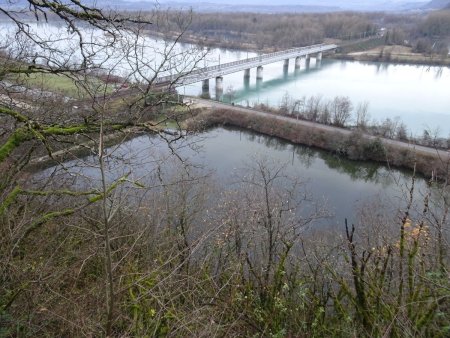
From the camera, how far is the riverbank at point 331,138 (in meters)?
19.5

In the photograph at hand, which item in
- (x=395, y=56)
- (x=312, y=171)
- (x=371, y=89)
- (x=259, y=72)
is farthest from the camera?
Result: (x=395, y=56)

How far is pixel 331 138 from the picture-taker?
2186cm

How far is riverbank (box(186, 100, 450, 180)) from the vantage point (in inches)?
767

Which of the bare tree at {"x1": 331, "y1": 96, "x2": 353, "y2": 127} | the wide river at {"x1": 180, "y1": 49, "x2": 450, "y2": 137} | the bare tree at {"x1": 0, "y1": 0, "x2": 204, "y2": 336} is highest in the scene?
the bare tree at {"x1": 0, "y1": 0, "x2": 204, "y2": 336}

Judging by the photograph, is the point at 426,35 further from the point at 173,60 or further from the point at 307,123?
the point at 173,60

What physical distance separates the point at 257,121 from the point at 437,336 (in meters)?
21.1

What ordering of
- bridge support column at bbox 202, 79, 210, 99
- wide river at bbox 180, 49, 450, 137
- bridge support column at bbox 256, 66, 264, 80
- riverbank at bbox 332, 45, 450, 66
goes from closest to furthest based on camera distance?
wide river at bbox 180, 49, 450, 137
bridge support column at bbox 202, 79, 210, 99
bridge support column at bbox 256, 66, 264, 80
riverbank at bbox 332, 45, 450, 66

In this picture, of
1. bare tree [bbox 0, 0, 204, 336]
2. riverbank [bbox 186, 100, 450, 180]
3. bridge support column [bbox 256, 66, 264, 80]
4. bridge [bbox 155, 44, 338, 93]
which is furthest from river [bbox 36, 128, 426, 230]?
bridge support column [bbox 256, 66, 264, 80]

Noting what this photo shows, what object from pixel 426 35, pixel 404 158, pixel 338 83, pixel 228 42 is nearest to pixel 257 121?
pixel 404 158

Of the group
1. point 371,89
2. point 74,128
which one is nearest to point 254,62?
point 371,89

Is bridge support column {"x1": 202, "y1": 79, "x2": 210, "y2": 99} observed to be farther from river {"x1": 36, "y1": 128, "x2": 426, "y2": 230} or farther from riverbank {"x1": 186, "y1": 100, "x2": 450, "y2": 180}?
river {"x1": 36, "y1": 128, "x2": 426, "y2": 230}

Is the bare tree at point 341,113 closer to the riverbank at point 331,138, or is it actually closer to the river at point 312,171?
the riverbank at point 331,138

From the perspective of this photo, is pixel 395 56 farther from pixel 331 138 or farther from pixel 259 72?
pixel 331 138

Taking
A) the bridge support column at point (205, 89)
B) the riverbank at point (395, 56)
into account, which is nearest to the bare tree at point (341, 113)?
the bridge support column at point (205, 89)
